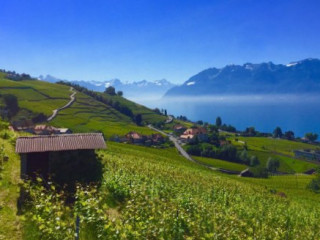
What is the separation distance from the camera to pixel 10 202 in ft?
49.4

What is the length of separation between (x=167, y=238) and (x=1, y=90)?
205m

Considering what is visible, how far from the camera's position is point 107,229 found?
31.8ft

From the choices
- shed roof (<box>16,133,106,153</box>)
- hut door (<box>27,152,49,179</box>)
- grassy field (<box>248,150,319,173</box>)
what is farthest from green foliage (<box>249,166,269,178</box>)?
hut door (<box>27,152,49,179</box>)

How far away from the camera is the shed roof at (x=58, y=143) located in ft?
51.1

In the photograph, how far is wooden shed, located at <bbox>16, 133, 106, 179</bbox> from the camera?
15.6 m

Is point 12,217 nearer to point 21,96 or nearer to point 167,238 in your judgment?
point 167,238

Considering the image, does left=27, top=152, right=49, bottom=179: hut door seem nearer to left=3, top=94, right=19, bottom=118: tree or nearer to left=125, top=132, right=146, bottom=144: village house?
left=125, top=132, right=146, bottom=144: village house

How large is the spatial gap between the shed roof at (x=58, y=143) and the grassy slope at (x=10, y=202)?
7.66ft

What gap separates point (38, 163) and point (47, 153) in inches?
28.3

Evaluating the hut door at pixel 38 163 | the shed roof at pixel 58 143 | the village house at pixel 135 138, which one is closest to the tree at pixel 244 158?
the village house at pixel 135 138

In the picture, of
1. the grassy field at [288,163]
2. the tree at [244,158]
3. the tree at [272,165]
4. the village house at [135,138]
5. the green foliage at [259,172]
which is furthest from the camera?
the grassy field at [288,163]

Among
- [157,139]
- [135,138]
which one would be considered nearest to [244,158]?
[157,139]

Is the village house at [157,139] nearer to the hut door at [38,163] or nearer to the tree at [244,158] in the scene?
the tree at [244,158]

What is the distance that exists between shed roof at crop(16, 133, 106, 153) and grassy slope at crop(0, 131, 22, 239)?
92.0 inches
